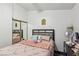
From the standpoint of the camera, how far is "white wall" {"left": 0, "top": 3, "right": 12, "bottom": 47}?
261 cm

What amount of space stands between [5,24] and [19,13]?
36 cm

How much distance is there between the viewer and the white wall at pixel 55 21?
265 cm

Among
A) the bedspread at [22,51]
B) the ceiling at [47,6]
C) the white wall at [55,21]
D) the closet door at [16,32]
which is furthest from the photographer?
the closet door at [16,32]

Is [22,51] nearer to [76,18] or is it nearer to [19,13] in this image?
[19,13]

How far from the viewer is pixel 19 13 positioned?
275cm

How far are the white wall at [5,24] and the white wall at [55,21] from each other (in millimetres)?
404

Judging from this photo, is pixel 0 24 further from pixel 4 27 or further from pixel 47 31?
pixel 47 31

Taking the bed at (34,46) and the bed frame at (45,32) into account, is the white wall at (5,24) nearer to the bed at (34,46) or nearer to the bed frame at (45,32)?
the bed at (34,46)

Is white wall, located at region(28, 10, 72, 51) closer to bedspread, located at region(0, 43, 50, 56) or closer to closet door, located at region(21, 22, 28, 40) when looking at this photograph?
closet door, located at region(21, 22, 28, 40)

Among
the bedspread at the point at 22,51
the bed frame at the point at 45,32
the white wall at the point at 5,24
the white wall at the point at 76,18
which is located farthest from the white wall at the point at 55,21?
the white wall at the point at 5,24

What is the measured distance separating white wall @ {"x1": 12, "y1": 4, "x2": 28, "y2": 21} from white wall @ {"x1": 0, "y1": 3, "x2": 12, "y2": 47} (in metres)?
0.08

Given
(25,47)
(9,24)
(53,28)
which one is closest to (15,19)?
(9,24)

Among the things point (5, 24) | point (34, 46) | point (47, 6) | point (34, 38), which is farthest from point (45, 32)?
point (5, 24)

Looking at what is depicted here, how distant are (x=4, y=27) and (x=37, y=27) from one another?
0.65 m
